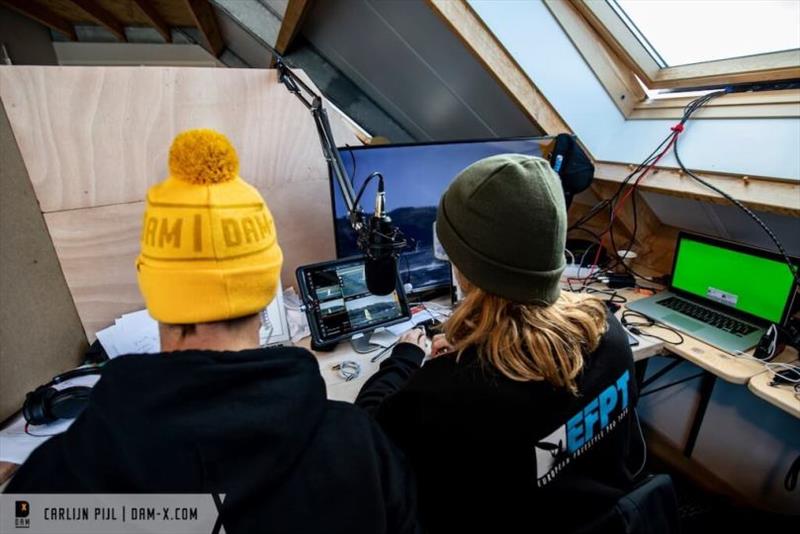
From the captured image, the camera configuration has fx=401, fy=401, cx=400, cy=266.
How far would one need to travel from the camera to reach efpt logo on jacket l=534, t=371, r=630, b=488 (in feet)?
2.31

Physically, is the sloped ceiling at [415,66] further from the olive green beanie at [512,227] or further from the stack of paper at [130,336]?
the stack of paper at [130,336]

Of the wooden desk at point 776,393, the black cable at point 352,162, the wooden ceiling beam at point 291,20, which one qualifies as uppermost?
the wooden ceiling beam at point 291,20

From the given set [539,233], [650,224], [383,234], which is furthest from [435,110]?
[539,233]

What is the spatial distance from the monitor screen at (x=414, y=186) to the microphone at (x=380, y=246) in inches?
15.5

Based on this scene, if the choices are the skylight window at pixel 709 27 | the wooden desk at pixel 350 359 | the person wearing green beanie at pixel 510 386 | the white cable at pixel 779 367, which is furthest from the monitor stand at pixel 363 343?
the skylight window at pixel 709 27

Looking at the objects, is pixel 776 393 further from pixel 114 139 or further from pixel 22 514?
pixel 114 139

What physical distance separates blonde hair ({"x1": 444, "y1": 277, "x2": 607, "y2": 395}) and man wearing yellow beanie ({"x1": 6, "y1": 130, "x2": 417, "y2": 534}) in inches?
11.3

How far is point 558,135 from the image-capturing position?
5.81 ft

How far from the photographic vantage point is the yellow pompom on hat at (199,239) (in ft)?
1.68

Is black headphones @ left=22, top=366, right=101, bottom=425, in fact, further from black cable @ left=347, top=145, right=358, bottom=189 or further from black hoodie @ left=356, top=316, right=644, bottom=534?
black cable @ left=347, top=145, right=358, bottom=189

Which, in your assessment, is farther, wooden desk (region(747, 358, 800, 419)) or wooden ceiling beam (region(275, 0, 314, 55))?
wooden ceiling beam (region(275, 0, 314, 55))

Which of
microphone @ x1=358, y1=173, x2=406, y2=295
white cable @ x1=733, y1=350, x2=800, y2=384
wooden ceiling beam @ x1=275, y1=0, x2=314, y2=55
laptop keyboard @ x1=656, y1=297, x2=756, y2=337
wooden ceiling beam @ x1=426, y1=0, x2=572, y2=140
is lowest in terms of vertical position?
white cable @ x1=733, y1=350, x2=800, y2=384

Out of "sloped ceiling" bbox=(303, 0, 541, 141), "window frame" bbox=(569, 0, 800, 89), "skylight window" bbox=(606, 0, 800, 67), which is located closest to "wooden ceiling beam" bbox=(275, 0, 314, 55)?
"sloped ceiling" bbox=(303, 0, 541, 141)

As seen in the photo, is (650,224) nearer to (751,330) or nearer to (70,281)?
(751,330)
